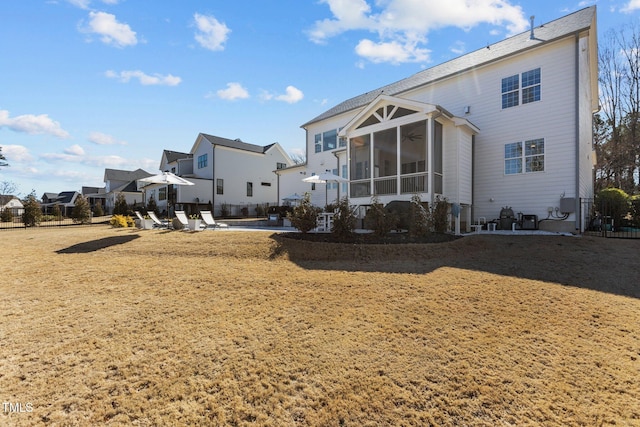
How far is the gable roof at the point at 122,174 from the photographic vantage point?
46.1m

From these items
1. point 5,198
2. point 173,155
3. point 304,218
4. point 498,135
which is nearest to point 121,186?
point 5,198

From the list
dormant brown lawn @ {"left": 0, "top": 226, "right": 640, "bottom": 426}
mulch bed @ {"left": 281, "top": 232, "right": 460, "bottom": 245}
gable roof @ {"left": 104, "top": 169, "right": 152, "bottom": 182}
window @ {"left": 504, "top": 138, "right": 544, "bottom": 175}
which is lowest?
dormant brown lawn @ {"left": 0, "top": 226, "right": 640, "bottom": 426}

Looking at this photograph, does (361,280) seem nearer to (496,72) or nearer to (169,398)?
(169,398)

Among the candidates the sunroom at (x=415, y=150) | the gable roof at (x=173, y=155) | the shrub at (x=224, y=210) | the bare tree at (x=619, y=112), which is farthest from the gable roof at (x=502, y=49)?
the gable roof at (x=173, y=155)

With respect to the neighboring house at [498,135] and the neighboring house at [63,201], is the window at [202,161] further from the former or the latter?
the neighboring house at [63,201]

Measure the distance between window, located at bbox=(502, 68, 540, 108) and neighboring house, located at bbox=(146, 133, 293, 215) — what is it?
25.3 m

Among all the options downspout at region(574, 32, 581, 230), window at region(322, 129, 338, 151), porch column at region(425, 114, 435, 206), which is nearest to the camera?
downspout at region(574, 32, 581, 230)

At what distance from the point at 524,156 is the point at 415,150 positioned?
456cm

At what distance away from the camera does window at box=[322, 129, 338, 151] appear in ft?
65.4

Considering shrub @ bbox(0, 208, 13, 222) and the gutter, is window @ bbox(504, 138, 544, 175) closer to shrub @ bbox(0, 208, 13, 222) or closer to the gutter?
the gutter

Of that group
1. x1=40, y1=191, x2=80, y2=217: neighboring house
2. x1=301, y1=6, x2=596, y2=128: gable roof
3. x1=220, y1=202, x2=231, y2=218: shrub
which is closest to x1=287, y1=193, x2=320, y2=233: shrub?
x1=301, y1=6, x2=596, y2=128: gable roof

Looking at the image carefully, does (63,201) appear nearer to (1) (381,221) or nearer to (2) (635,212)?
(1) (381,221)

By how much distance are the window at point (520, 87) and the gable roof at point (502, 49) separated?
3.41ft

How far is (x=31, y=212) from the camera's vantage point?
18.0 meters
